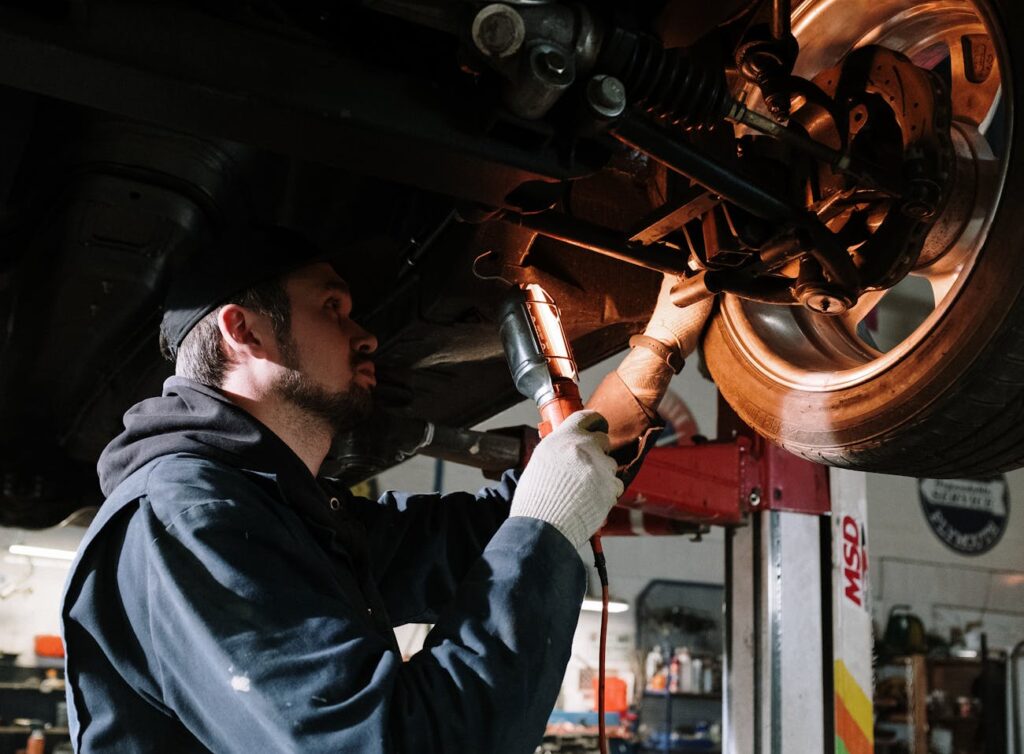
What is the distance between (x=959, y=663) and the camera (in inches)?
259

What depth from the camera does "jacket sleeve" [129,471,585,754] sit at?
808mm

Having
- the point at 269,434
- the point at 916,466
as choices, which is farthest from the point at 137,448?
the point at 916,466

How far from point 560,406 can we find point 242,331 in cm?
41

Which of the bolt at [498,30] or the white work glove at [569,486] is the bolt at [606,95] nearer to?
the bolt at [498,30]

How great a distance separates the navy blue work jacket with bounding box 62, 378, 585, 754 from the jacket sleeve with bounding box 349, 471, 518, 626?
0.89ft

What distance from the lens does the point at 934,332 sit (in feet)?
3.33

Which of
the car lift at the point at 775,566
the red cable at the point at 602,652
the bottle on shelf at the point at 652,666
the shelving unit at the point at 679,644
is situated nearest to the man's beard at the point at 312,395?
the red cable at the point at 602,652

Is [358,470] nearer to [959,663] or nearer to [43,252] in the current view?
[43,252]

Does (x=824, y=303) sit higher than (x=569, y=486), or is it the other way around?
(x=824, y=303)

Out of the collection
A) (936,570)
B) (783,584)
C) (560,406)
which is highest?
(936,570)

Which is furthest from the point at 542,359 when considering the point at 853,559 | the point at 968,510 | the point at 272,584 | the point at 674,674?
the point at 968,510

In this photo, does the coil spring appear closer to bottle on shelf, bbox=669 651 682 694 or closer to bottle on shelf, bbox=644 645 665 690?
bottle on shelf, bbox=669 651 682 694

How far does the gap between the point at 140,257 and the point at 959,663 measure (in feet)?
21.4

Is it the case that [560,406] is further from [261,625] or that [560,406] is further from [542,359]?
[261,625]
